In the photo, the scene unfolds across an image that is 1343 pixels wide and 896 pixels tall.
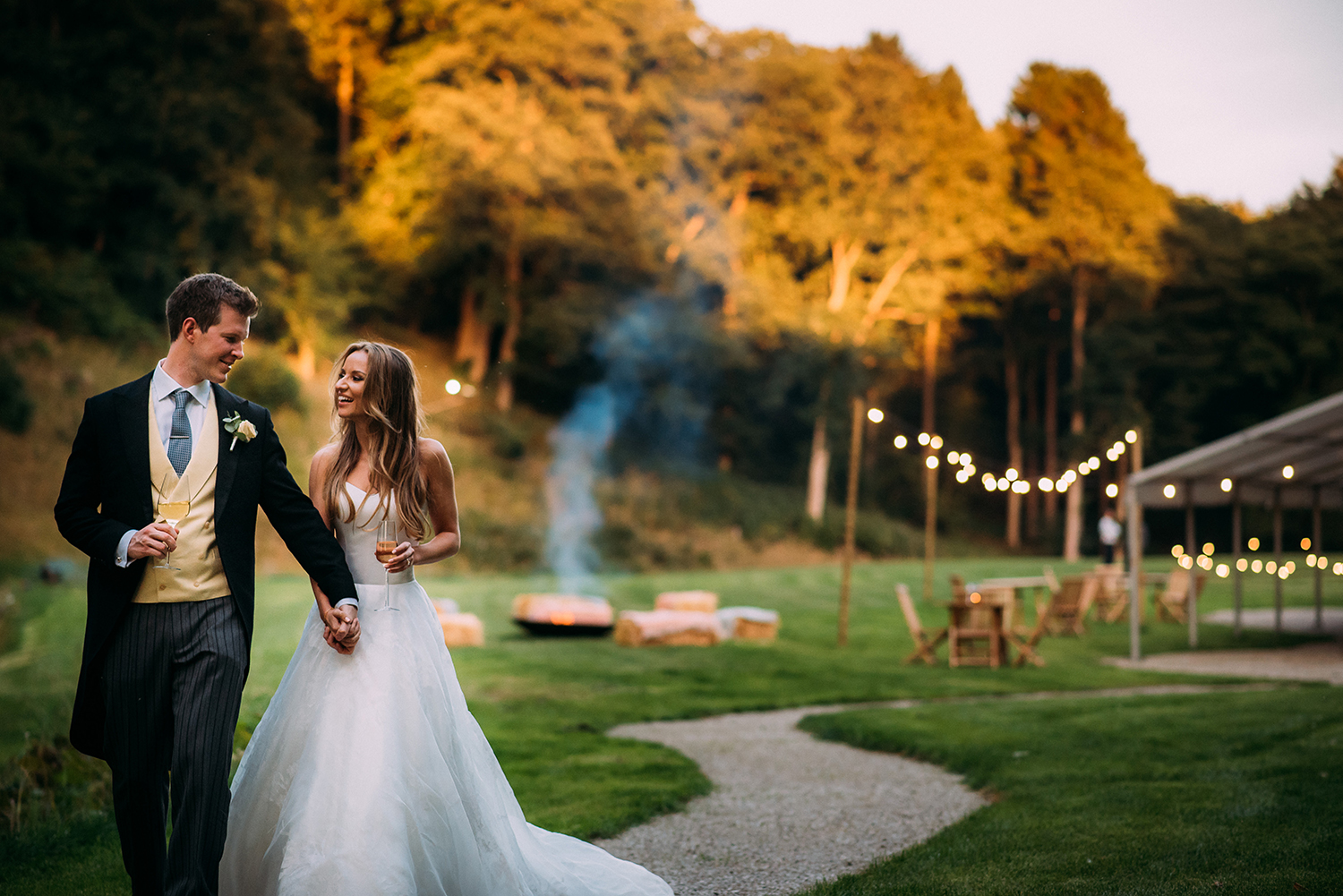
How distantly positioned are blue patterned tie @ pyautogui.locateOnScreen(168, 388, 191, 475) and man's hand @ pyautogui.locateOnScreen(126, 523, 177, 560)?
26cm

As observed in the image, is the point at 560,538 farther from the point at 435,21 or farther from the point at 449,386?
the point at 449,386

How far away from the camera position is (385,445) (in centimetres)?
410

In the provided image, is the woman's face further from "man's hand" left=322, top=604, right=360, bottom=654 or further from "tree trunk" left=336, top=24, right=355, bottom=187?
"tree trunk" left=336, top=24, right=355, bottom=187

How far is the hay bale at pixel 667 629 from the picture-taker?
15484 mm

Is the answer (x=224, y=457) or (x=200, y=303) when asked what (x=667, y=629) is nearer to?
(x=224, y=457)

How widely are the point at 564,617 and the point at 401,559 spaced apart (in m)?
12.1

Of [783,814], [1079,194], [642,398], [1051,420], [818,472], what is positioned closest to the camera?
[783,814]

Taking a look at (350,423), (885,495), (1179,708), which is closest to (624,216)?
(885,495)

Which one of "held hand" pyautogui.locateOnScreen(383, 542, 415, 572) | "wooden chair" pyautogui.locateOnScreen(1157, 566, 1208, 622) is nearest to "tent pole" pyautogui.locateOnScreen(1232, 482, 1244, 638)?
"wooden chair" pyautogui.locateOnScreen(1157, 566, 1208, 622)

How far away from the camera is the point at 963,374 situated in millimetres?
45750

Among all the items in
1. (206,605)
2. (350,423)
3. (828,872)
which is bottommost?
(828,872)

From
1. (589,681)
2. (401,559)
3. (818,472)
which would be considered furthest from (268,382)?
(401,559)

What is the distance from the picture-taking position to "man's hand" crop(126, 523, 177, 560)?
10.8 feet

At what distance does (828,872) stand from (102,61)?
93.1 feet
